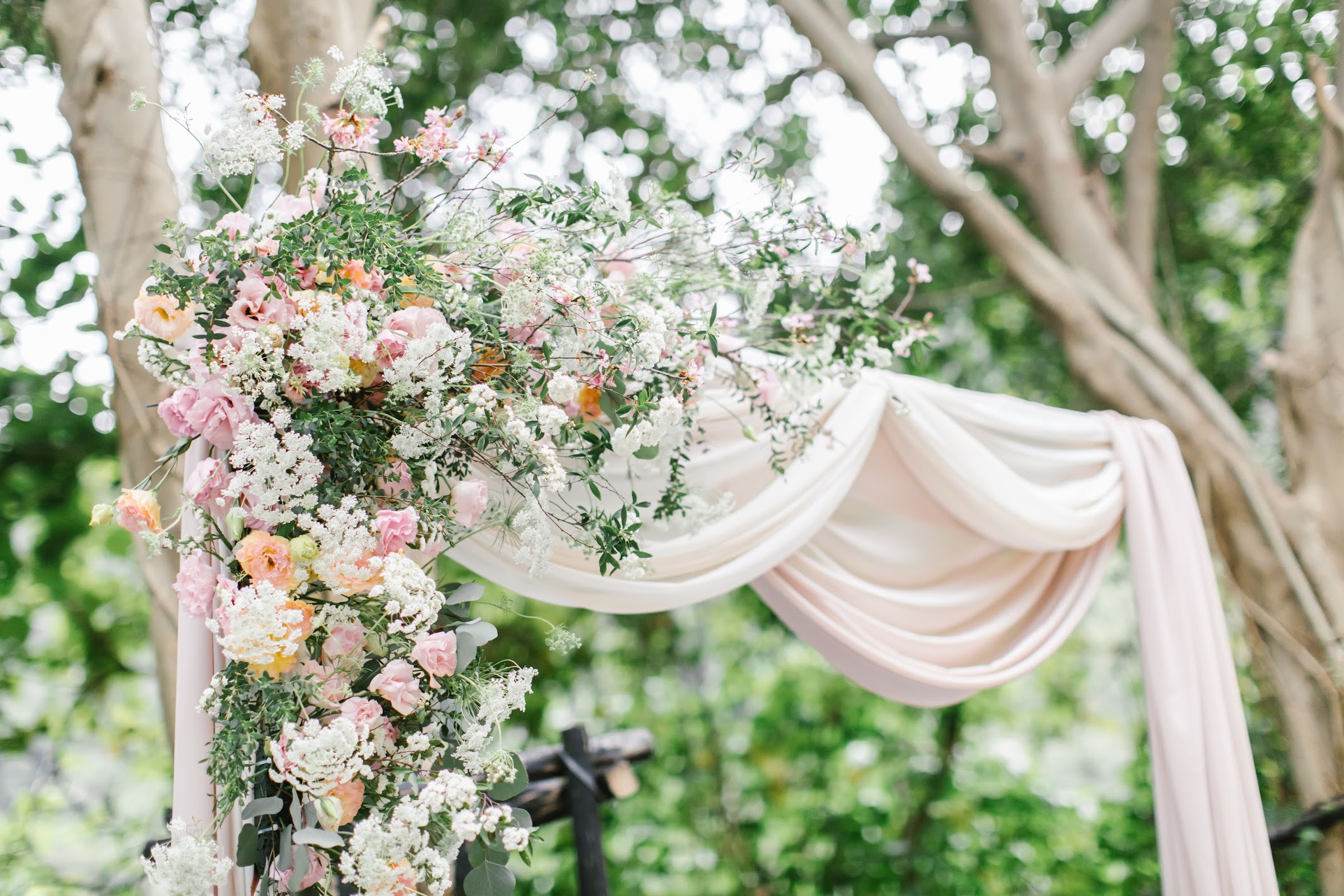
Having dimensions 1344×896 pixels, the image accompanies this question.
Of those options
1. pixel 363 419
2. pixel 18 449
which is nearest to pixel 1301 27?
pixel 363 419

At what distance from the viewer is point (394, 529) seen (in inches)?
49.1

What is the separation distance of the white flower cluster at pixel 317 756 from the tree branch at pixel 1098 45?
300 centimetres

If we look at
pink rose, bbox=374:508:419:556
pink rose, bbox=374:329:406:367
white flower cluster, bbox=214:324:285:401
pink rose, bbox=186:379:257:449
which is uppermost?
pink rose, bbox=374:329:406:367

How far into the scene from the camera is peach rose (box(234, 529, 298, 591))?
120 cm

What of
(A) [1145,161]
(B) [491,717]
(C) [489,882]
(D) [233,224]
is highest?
(A) [1145,161]

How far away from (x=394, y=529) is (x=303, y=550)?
0.38ft

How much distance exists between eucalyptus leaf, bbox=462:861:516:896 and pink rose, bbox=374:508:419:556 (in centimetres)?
45

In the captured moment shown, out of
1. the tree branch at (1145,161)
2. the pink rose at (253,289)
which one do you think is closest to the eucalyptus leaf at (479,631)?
Result: the pink rose at (253,289)

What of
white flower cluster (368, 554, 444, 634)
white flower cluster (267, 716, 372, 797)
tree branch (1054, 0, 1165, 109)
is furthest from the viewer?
tree branch (1054, 0, 1165, 109)

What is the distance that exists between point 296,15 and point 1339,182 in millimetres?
2861

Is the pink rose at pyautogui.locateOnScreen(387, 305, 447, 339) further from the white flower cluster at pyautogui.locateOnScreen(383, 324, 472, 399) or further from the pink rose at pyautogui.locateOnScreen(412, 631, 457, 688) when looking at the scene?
the pink rose at pyautogui.locateOnScreen(412, 631, 457, 688)

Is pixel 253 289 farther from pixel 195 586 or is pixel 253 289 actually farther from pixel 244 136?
pixel 195 586

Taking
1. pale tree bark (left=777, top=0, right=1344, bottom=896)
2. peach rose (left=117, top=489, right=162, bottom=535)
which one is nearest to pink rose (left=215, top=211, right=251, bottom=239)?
peach rose (left=117, top=489, right=162, bottom=535)

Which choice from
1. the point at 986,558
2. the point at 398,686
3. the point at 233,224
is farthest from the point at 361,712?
the point at 986,558
